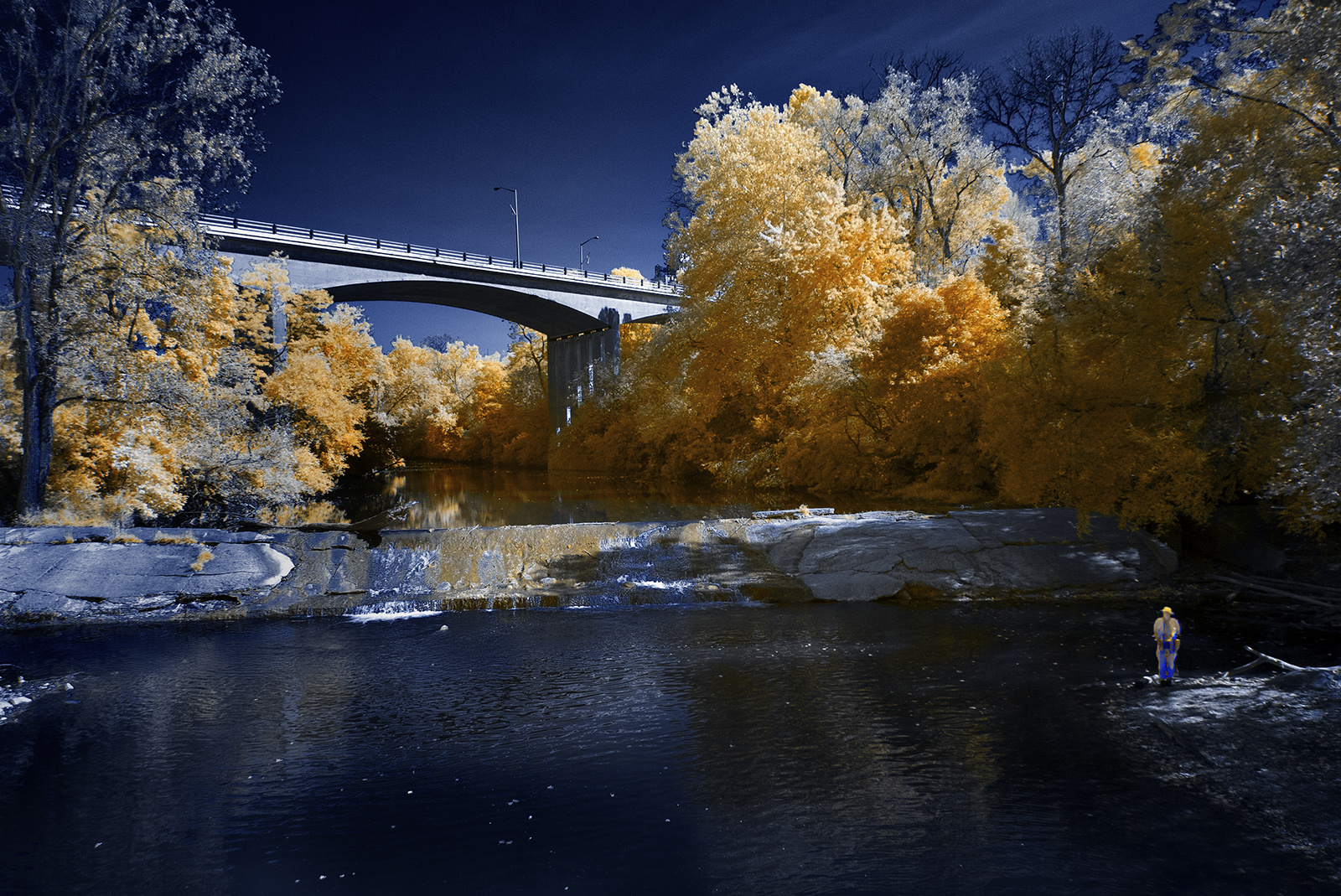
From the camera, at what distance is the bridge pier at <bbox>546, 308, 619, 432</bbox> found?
147 feet

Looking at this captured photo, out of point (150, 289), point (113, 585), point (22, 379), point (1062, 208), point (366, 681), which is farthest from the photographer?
point (1062, 208)

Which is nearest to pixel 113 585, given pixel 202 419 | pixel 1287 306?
pixel 202 419

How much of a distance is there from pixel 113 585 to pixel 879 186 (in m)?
27.2

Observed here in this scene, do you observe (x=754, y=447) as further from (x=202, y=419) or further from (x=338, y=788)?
(x=338, y=788)

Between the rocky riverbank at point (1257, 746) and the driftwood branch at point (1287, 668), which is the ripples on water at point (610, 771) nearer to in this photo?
the rocky riverbank at point (1257, 746)

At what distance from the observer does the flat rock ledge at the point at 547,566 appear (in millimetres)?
12570

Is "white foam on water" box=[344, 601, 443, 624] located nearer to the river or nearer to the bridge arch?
the river

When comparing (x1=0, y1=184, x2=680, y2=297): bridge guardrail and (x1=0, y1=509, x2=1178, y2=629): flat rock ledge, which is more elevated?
(x1=0, y1=184, x2=680, y2=297): bridge guardrail

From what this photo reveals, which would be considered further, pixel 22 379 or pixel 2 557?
pixel 22 379

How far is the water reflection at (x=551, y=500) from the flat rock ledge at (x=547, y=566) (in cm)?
420

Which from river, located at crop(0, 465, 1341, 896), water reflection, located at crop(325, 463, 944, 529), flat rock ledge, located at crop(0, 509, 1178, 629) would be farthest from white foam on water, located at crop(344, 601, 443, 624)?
water reflection, located at crop(325, 463, 944, 529)

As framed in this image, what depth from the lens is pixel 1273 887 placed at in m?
4.83

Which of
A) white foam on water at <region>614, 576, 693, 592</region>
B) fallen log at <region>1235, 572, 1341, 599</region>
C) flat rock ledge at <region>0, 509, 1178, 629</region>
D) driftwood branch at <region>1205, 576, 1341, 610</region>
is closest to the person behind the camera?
driftwood branch at <region>1205, 576, 1341, 610</region>

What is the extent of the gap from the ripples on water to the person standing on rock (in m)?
0.67
